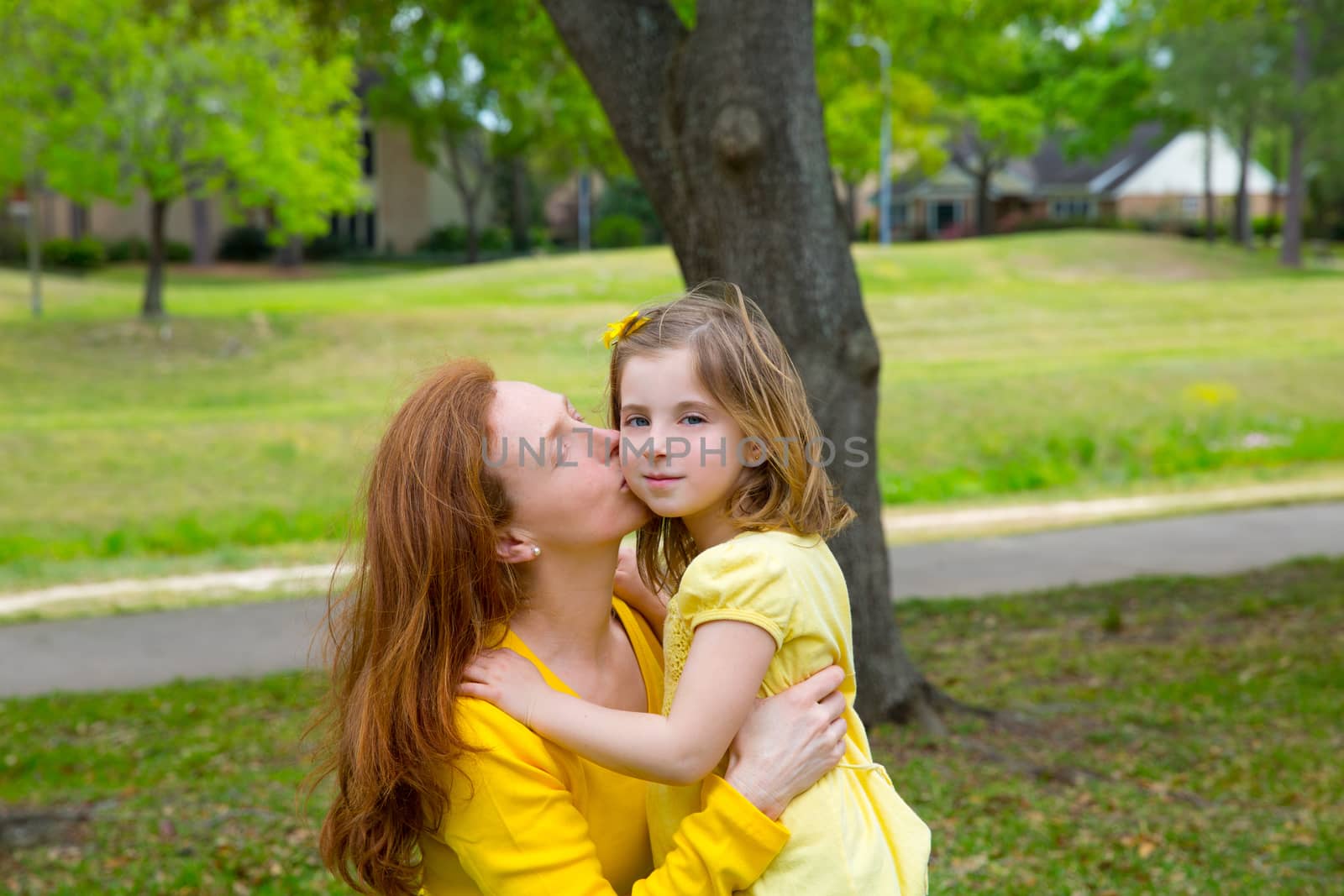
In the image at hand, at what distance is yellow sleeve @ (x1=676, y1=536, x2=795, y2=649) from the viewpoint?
6.27ft

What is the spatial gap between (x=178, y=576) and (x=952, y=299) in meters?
20.2

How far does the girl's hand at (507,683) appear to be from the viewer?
1965 mm

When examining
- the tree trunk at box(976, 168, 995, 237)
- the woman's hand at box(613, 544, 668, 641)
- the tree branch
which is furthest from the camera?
the tree trunk at box(976, 168, 995, 237)

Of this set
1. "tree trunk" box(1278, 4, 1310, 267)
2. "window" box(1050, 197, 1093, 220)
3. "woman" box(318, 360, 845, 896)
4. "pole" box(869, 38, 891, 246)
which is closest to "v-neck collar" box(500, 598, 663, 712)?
"woman" box(318, 360, 845, 896)

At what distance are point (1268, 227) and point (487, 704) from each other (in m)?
55.4

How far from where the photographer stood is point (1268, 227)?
51.2 m

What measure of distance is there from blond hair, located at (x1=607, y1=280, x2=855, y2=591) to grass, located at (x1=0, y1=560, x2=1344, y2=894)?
1599mm

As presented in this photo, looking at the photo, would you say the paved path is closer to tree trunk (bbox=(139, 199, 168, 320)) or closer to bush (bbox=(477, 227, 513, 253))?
tree trunk (bbox=(139, 199, 168, 320))

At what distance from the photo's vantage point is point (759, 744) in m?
1.97

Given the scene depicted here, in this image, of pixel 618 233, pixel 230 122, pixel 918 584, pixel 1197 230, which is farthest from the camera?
pixel 1197 230

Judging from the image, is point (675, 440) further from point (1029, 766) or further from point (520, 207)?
point (520, 207)

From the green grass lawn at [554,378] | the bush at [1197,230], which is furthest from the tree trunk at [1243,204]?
the green grass lawn at [554,378]

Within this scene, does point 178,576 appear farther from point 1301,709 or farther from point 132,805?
point 1301,709

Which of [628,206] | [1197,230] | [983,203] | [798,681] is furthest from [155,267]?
[1197,230]
